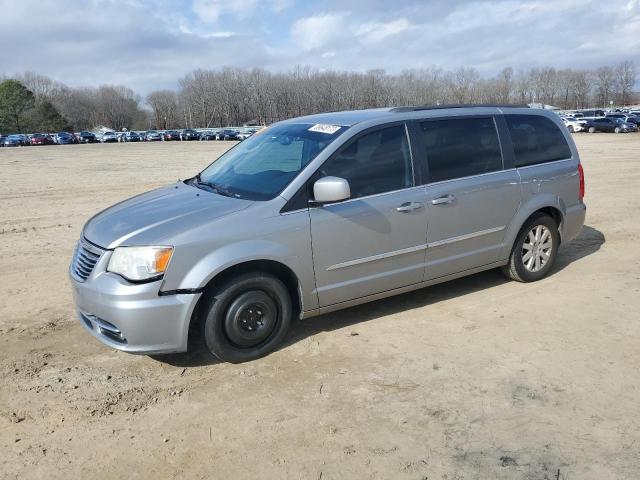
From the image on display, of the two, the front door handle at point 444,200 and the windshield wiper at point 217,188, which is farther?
the front door handle at point 444,200

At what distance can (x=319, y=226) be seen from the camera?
169 inches

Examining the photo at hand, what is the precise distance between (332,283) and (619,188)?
10820 millimetres

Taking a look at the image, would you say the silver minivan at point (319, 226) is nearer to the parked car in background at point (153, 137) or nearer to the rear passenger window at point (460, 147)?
the rear passenger window at point (460, 147)

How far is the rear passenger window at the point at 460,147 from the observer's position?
4.96 m


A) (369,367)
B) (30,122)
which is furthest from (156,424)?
(30,122)

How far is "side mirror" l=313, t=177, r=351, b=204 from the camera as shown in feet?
13.5

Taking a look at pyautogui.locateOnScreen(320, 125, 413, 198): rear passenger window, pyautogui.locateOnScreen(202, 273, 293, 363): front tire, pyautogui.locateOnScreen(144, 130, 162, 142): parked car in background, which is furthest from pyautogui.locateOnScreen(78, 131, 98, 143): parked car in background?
pyautogui.locateOnScreen(202, 273, 293, 363): front tire

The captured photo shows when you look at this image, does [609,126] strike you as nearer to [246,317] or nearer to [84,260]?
[246,317]

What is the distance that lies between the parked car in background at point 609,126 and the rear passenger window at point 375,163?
49.1m

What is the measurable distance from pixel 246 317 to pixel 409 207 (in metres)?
1.67

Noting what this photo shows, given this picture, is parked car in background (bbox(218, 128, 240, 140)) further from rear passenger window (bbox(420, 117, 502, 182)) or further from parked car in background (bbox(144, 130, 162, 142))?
rear passenger window (bbox(420, 117, 502, 182))

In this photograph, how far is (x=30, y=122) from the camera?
3967 inches

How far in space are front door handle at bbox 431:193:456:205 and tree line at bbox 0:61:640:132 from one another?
13301cm

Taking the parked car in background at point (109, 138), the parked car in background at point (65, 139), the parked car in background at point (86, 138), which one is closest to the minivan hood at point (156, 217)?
the parked car in background at point (65, 139)
